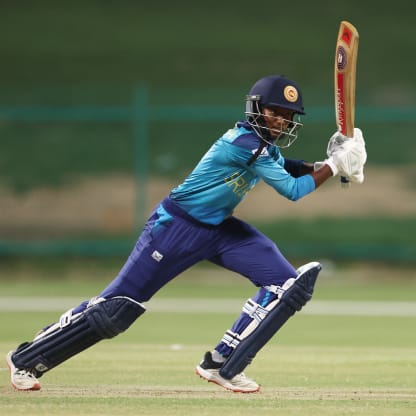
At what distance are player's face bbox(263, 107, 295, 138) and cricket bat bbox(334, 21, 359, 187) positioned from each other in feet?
1.11

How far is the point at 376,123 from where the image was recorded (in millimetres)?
17719

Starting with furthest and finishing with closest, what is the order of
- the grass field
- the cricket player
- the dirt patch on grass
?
the dirt patch on grass, the cricket player, the grass field

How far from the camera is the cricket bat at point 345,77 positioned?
7.79 metres

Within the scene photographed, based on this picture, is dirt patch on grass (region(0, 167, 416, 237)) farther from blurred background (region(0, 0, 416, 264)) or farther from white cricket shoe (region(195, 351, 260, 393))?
white cricket shoe (region(195, 351, 260, 393))

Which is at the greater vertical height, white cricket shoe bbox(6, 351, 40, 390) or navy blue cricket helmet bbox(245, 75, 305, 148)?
navy blue cricket helmet bbox(245, 75, 305, 148)

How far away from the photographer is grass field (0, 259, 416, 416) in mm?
7324

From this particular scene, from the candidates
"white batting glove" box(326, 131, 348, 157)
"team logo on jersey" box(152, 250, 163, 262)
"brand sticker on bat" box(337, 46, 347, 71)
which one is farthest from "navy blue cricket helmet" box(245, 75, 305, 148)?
"team logo on jersey" box(152, 250, 163, 262)

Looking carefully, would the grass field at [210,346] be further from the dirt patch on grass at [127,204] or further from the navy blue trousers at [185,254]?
the dirt patch on grass at [127,204]

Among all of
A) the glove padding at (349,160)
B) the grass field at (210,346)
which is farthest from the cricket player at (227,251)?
the grass field at (210,346)

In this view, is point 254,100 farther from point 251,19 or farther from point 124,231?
point 251,19

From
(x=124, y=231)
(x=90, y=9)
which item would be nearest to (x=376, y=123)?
(x=124, y=231)

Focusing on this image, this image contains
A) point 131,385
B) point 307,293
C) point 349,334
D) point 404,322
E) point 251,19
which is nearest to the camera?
point 307,293

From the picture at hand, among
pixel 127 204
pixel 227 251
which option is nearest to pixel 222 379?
pixel 227 251

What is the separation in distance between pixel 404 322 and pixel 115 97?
8.01m
